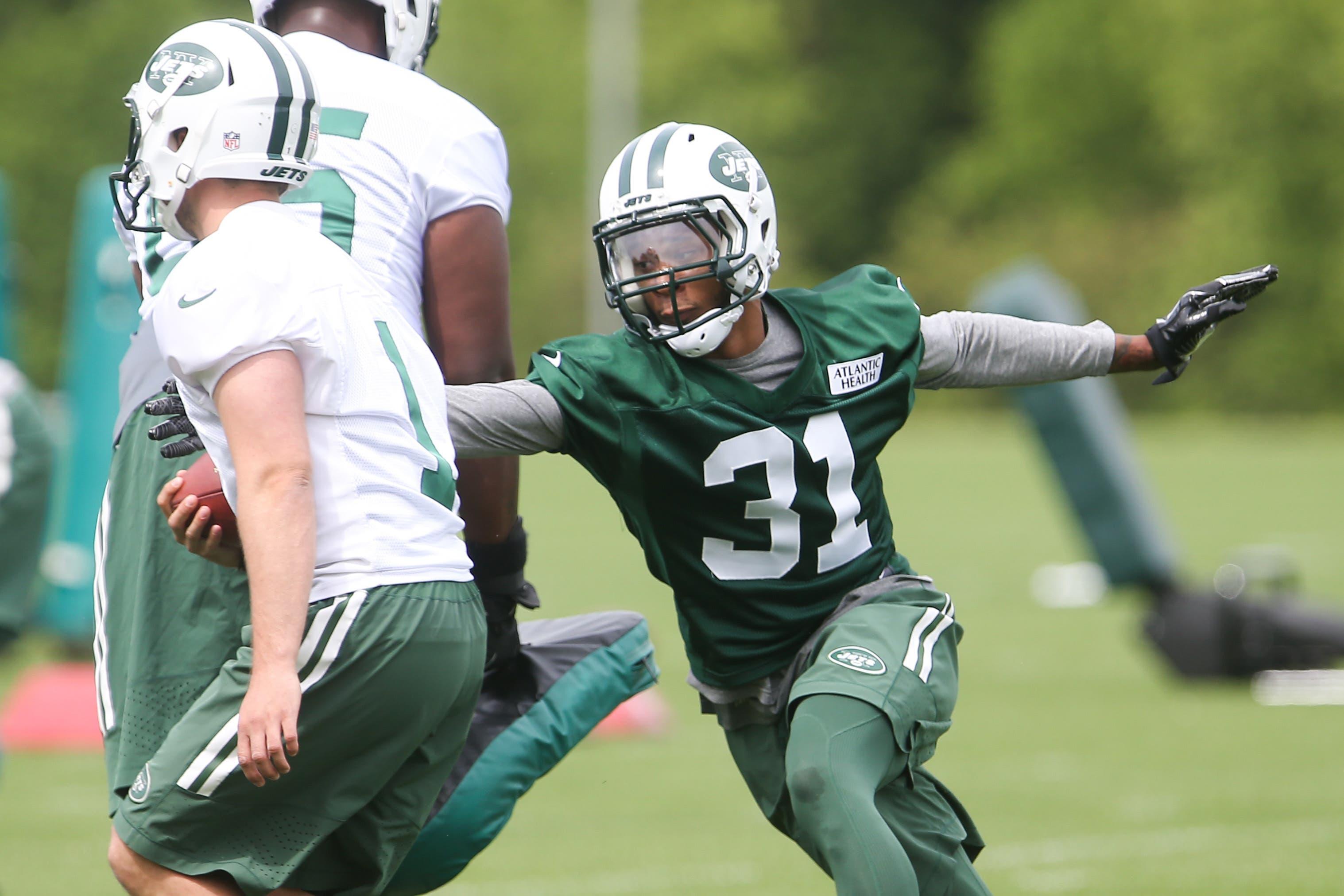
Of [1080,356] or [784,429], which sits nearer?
[784,429]

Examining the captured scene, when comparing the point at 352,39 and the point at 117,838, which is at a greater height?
the point at 352,39

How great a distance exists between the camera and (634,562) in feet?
49.1

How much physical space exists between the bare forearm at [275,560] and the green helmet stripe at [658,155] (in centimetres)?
109

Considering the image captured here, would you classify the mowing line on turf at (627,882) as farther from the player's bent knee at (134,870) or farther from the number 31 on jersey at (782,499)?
the player's bent knee at (134,870)

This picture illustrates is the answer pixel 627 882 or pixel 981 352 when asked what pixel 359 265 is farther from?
pixel 627 882

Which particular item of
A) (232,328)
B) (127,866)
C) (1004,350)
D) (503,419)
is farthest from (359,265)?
(1004,350)

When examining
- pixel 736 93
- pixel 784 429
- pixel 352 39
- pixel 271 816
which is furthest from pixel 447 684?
pixel 736 93

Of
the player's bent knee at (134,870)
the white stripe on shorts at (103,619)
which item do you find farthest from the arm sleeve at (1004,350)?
the player's bent knee at (134,870)

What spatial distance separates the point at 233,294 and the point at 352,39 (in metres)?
0.95

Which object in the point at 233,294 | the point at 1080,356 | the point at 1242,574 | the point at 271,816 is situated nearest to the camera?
the point at 233,294

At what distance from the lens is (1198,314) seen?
12.1 feet

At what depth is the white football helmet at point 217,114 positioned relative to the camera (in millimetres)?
2846

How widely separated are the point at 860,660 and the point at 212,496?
119 centimetres

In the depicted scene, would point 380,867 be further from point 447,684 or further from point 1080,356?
point 1080,356
